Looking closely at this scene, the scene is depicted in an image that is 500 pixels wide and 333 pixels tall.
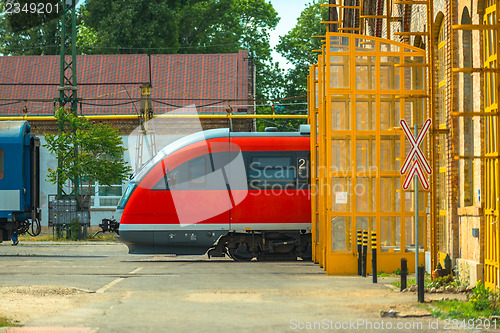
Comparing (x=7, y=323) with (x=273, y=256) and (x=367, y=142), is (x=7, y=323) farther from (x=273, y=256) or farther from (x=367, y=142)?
(x=273, y=256)

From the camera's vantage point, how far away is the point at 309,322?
10.8 m

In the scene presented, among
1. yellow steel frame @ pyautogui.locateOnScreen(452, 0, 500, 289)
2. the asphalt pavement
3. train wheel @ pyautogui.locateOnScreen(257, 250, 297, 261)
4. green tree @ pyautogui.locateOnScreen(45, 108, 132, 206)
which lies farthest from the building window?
yellow steel frame @ pyautogui.locateOnScreen(452, 0, 500, 289)

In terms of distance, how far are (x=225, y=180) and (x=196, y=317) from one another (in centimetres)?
1138

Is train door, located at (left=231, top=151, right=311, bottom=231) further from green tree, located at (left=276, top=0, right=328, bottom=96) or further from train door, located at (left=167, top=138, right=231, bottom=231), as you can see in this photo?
green tree, located at (left=276, top=0, right=328, bottom=96)

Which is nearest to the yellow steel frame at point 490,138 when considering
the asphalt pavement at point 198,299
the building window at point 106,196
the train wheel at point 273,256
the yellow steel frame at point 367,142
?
the asphalt pavement at point 198,299

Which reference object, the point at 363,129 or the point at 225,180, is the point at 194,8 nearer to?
the point at 225,180

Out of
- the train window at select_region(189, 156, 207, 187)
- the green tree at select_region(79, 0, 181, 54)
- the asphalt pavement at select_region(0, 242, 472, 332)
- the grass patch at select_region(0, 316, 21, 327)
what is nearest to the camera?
the grass patch at select_region(0, 316, 21, 327)

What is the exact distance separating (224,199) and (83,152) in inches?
533

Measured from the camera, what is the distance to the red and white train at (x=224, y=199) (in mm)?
22250

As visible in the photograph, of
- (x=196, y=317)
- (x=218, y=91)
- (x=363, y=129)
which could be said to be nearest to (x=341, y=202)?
(x=363, y=129)

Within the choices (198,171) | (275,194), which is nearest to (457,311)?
(275,194)

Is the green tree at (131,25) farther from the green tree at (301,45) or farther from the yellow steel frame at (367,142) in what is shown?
the yellow steel frame at (367,142)

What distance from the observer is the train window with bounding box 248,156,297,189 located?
2269cm

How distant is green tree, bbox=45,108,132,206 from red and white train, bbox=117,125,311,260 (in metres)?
11.7
